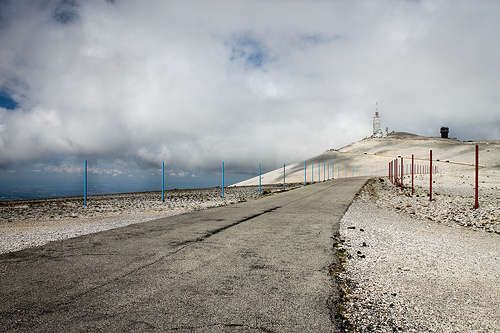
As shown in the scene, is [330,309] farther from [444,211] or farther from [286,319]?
[444,211]

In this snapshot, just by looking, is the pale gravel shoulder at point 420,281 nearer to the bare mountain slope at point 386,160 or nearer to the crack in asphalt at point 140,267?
the crack in asphalt at point 140,267

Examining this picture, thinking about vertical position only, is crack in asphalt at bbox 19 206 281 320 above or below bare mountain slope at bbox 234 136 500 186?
below

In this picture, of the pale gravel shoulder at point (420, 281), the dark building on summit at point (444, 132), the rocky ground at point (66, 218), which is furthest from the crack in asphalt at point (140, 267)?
the dark building on summit at point (444, 132)

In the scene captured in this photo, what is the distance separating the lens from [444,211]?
11844 millimetres

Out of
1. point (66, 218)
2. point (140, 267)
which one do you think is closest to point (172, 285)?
point (140, 267)

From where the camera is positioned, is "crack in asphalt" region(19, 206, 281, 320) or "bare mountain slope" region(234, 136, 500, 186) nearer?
"crack in asphalt" region(19, 206, 281, 320)

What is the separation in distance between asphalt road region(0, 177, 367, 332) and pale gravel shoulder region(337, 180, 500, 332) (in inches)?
15.2

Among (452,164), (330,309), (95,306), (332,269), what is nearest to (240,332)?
(330,309)

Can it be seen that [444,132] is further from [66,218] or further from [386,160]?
[66,218]

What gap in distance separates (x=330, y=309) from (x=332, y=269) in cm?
142

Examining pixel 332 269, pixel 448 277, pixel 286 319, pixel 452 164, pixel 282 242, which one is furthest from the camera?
pixel 452 164

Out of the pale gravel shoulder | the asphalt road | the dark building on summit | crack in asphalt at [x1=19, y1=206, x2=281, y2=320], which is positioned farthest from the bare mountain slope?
the asphalt road

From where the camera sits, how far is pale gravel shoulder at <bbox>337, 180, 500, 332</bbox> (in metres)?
3.00

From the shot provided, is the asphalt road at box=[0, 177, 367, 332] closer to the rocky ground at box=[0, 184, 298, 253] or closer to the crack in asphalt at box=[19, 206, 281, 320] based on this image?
the crack in asphalt at box=[19, 206, 281, 320]
